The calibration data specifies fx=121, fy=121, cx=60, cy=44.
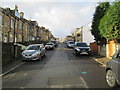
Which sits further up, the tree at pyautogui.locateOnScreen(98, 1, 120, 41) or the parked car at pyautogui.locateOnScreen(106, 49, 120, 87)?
the tree at pyautogui.locateOnScreen(98, 1, 120, 41)

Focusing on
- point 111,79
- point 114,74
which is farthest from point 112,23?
point 114,74

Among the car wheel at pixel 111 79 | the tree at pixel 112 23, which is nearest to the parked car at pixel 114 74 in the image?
the car wheel at pixel 111 79

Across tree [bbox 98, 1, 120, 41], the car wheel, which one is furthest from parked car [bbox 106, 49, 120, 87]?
tree [bbox 98, 1, 120, 41]

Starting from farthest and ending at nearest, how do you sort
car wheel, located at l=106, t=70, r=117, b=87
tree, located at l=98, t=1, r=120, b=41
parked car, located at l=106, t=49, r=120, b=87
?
tree, located at l=98, t=1, r=120, b=41
car wheel, located at l=106, t=70, r=117, b=87
parked car, located at l=106, t=49, r=120, b=87

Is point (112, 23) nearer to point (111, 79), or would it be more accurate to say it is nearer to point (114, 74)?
point (111, 79)

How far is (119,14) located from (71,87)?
8431 millimetres

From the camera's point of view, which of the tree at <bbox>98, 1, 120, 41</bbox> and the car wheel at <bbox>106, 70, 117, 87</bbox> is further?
the tree at <bbox>98, 1, 120, 41</bbox>

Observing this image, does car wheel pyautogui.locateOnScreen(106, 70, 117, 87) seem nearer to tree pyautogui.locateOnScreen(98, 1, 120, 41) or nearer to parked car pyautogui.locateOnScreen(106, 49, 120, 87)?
parked car pyautogui.locateOnScreen(106, 49, 120, 87)

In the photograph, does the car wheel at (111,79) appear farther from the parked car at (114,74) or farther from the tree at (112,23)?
the tree at (112,23)

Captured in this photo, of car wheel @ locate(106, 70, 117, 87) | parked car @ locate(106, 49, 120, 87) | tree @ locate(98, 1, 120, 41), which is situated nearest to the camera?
parked car @ locate(106, 49, 120, 87)

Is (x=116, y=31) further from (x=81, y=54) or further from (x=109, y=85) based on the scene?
(x=109, y=85)

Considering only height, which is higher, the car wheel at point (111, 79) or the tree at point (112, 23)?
the tree at point (112, 23)

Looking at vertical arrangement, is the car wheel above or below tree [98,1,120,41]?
below

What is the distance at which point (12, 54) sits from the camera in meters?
12.8
